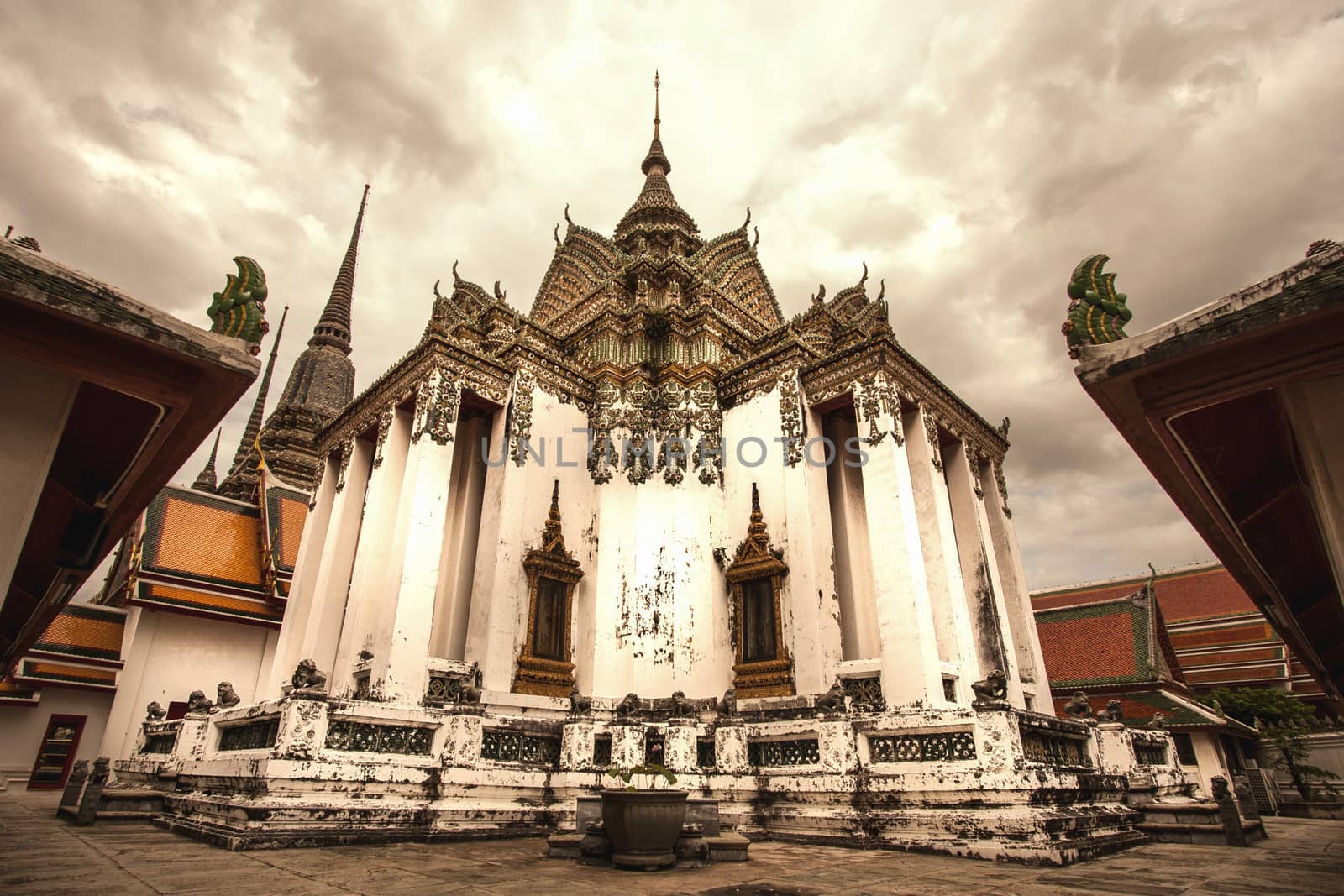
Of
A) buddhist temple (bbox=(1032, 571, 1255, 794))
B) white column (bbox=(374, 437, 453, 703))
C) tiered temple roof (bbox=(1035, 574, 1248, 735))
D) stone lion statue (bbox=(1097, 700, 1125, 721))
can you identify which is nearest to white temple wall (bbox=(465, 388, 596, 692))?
white column (bbox=(374, 437, 453, 703))

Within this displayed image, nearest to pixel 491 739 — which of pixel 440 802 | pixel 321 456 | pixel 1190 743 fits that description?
pixel 440 802

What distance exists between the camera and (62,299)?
2.76 metres

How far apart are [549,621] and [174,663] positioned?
10825 millimetres

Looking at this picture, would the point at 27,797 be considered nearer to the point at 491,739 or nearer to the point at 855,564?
the point at 491,739

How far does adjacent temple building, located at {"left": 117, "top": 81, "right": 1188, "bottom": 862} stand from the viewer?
8078 millimetres

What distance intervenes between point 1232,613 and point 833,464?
28.0 meters

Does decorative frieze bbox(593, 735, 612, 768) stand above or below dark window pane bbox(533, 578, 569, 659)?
below

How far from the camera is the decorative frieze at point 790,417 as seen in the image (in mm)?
12258

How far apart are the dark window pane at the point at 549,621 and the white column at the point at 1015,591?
8.43m

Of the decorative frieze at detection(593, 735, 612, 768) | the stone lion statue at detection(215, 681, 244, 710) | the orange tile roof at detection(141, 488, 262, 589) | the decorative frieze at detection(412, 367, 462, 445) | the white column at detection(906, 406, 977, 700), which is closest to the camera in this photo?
the decorative frieze at detection(593, 735, 612, 768)

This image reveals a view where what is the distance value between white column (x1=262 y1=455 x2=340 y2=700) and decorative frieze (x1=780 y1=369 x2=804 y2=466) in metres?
8.93

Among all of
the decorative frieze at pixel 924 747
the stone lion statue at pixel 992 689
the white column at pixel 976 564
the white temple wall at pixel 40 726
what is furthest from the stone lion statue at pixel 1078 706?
the white temple wall at pixel 40 726

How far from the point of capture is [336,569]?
43.5 ft

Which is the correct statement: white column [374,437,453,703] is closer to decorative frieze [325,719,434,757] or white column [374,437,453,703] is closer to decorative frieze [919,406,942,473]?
decorative frieze [325,719,434,757]
